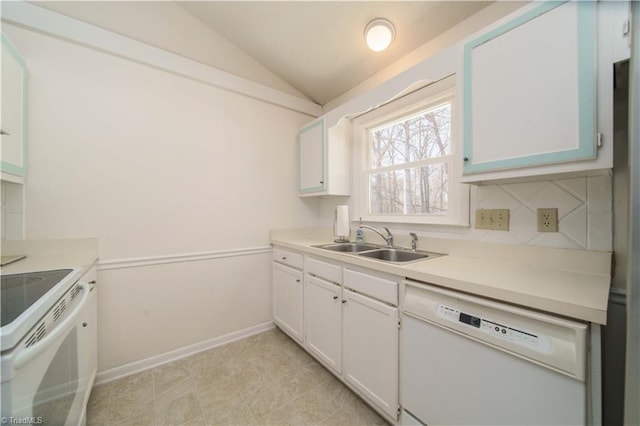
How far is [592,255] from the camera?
1.09 meters

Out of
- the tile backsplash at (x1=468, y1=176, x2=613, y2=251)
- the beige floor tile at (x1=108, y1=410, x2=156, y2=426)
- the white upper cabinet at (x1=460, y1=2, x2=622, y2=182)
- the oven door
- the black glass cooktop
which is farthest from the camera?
the beige floor tile at (x1=108, y1=410, x2=156, y2=426)

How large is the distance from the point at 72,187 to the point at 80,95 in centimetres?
62

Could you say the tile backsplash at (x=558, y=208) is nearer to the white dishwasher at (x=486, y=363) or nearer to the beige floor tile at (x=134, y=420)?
the white dishwasher at (x=486, y=363)

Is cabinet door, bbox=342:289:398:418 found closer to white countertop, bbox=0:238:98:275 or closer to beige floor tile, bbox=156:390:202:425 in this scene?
beige floor tile, bbox=156:390:202:425

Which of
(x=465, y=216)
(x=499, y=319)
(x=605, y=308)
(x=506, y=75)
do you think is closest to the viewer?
(x=605, y=308)

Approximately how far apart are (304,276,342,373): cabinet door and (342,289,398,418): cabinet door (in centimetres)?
7

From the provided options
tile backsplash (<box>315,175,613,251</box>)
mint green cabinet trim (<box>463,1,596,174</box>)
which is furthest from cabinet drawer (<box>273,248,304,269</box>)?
mint green cabinet trim (<box>463,1,596,174</box>)

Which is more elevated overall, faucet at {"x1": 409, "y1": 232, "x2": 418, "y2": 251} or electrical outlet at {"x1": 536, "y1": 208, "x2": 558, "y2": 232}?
electrical outlet at {"x1": 536, "y1": 208, "x2": 558, "y2": 232}

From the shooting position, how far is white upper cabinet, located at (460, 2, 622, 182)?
0.89m

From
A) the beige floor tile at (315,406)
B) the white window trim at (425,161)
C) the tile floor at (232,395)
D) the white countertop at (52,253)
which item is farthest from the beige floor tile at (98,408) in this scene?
the white window trim at (425,161)

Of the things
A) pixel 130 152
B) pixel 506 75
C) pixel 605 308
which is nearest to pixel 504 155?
pixel 506 75

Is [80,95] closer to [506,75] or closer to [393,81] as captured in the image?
[393,81]

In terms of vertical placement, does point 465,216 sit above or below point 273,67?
below

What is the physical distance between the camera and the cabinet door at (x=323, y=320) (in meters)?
1.59
